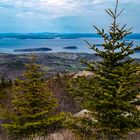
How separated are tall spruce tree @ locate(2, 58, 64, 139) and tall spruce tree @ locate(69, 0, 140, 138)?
400 cm

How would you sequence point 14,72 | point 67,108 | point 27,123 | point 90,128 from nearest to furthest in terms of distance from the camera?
point 90,128
point 27,123
point 67,108
point 14,72

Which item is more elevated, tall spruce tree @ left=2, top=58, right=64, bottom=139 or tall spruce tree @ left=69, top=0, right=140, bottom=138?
tall spruce tree @ left=69, top=0, right=140, bottom=138

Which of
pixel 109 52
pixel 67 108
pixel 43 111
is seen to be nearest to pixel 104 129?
pixel 109 52

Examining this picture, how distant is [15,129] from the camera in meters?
12.5

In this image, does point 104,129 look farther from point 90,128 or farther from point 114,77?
point 114,77

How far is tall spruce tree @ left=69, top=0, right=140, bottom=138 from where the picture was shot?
8008 mm

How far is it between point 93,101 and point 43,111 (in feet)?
14.5

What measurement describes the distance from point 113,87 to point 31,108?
515 cm

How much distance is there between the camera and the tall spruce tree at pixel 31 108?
12.3m

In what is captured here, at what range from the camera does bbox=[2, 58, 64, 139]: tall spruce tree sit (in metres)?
12.3

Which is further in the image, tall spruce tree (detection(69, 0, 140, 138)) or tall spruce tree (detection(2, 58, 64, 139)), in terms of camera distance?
tall spruce tree (detection(2, 58, 64, 139))

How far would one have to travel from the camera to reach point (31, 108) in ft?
41.0

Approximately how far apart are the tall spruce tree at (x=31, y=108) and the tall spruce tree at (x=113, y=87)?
13.1ft

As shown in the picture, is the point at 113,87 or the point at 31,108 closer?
the point at 113,87
